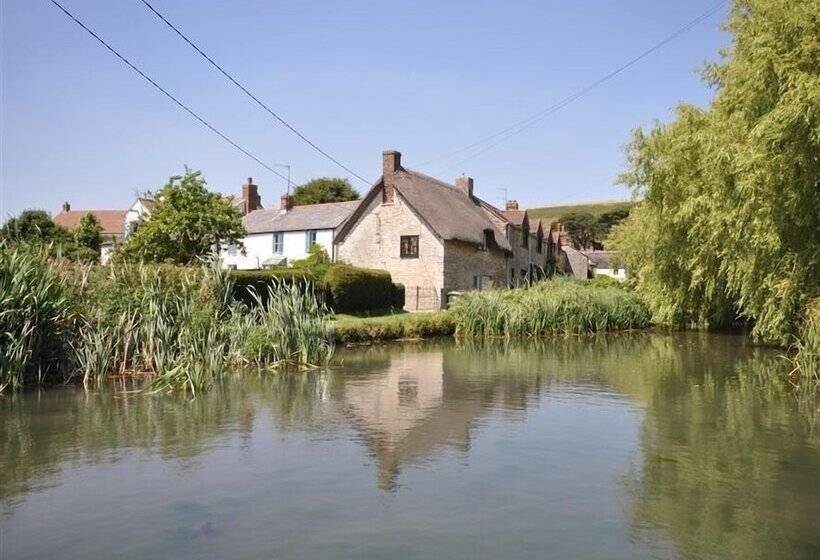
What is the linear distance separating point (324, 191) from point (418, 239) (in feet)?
98.1

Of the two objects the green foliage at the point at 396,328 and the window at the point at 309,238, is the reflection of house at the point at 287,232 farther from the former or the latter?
the green foliage at the point at 396,328

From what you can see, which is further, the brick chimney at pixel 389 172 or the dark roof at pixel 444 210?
the brick chimney at pixel 389 172

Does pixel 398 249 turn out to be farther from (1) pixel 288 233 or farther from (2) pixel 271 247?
(2) pixel 271 247

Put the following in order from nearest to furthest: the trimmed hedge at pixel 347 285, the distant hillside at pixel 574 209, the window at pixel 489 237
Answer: the trimmed hedge at pixel 347 285, the window at pixel 489 237, the distant hillside at pixel 574 209

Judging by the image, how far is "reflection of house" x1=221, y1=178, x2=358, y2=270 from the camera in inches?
1864

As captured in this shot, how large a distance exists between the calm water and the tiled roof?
214 feet

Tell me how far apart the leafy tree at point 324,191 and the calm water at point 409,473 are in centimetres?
5414

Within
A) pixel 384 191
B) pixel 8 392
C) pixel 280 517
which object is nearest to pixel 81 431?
pixel 8 392

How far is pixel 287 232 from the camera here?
49125mm

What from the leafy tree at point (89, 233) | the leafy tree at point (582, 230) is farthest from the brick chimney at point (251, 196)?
the leafy tree at point (582, 230)

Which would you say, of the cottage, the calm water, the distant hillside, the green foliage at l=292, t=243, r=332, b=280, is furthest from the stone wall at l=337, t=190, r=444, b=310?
the distant hillside

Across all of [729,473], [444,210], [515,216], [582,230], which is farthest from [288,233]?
[582,230]

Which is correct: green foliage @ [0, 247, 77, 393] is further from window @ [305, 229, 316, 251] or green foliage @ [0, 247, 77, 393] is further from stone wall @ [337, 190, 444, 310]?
window @ [305, 229, 316, 251]

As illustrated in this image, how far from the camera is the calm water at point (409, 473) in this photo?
19.9 ft
